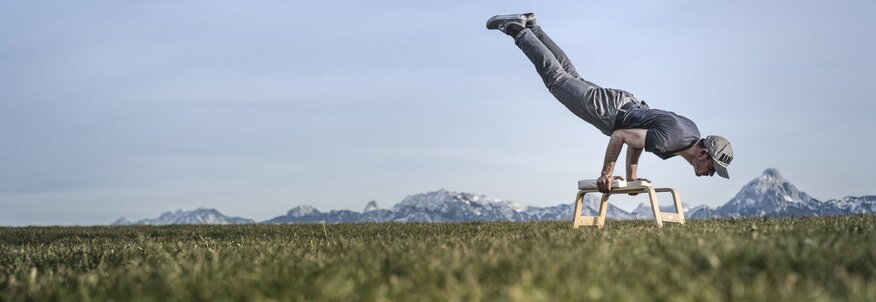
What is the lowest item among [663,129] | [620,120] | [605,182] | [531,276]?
[531,276]

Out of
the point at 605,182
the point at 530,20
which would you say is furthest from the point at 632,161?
the point at 530,20

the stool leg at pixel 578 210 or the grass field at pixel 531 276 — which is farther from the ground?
the stool leg at pixel 578 210

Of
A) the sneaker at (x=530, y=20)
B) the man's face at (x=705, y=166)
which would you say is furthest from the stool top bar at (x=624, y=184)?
the sneaker at (x=530, y=20)

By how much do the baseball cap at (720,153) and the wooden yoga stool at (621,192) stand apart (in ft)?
2.67

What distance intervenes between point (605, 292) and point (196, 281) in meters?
2.34

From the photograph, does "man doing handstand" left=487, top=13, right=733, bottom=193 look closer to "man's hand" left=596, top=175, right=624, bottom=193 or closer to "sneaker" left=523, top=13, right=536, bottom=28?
"man's hand" left=596, top=175, right=624, bottom=193

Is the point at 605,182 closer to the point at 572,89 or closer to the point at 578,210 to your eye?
the point at 578,210

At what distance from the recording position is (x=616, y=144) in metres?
9.59

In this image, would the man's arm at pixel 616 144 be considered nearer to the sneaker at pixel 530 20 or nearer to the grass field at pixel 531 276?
the sneaker at pixel 530 20

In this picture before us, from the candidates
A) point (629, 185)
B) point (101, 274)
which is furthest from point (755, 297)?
point (629, 185)

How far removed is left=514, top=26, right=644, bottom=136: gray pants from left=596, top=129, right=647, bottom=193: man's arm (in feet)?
1.69

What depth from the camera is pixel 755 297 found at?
334cm

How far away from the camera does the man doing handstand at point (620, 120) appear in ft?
31.0

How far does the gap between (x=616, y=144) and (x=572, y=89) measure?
116cm
